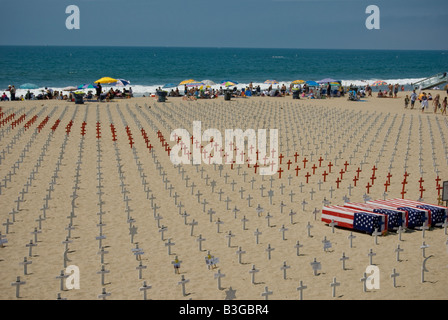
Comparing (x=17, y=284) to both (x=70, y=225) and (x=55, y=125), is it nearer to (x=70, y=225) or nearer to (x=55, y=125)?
(x=70, y=225)

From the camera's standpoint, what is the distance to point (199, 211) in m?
15.9

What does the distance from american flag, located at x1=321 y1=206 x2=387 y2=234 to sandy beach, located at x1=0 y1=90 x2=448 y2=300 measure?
0.22m

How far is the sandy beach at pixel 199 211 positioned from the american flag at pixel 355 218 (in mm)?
221

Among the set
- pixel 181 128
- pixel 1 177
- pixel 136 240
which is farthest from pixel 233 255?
pixel 181 128

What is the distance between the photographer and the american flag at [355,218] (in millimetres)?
13648

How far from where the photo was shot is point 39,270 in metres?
11.7

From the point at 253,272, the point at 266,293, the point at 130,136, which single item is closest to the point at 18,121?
the point at 130,136

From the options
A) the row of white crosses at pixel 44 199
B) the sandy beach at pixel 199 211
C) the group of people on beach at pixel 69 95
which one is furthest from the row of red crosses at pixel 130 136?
the group of people on beach at pixel 69 95

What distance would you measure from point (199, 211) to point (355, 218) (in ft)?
14.9

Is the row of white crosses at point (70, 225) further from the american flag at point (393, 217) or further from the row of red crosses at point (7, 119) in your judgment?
the row of red crosses at point (7, 119)

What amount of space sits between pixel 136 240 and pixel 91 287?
9.09 ft

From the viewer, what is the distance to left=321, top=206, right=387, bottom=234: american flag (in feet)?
44.8

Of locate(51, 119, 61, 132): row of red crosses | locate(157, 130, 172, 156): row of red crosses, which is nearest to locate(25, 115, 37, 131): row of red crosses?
locate(51, 119, 61, 132): row of red crosses
